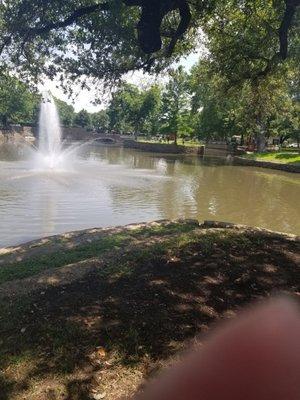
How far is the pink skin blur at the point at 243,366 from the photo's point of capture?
412 cm

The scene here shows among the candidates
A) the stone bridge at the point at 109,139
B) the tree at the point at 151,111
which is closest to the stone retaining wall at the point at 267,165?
the tree at the point at 151,111

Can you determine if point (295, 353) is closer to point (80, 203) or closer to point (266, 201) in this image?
point (80, 203)

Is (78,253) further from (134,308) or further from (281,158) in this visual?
(281,158)

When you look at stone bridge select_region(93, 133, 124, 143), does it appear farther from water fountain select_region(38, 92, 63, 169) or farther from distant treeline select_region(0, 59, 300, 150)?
water fountain select_region(38, 92, 63, 169)

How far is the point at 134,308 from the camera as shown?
223 inches

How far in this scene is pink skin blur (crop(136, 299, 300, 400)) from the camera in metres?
4.12

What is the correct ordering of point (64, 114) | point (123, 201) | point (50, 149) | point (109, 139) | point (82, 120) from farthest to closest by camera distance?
1. point (82, 120)
2. point (64, 114)
3. point (109, 139)
4. point (50, 149)
5. point (123, 201)

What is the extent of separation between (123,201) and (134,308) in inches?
588

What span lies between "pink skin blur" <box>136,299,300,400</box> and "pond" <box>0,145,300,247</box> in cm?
946

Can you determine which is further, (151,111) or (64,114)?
(64,114)

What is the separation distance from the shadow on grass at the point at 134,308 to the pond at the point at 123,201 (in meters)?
7.26

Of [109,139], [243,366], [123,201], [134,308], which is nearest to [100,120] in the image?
[109,139]

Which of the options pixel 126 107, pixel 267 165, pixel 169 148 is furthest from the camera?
pixel 126 107

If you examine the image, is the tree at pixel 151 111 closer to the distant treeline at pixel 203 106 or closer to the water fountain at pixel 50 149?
the distant treeline at pixel 203 106
